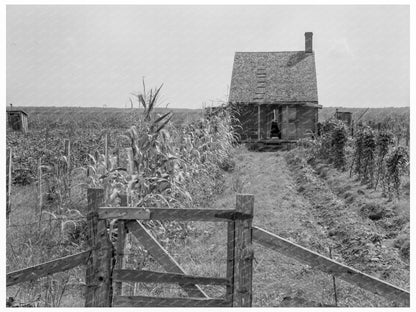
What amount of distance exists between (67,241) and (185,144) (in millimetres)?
3554

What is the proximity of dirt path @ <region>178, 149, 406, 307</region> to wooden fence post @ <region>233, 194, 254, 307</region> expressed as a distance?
2.34 feet

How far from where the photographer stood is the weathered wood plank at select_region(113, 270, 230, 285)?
389cm

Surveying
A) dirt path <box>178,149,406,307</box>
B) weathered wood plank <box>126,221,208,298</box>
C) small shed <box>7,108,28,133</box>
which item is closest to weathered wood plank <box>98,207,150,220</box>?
weathered wood plank <box>126,221,208,298</box>

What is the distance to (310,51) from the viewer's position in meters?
27.0

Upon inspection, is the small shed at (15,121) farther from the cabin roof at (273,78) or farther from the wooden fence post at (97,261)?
the wooden fence post at (97,261)

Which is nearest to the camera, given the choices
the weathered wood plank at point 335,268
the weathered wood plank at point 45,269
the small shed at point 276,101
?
the weathered wood plank at point 335,268

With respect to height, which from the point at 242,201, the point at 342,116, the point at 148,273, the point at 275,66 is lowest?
the point at 148,273

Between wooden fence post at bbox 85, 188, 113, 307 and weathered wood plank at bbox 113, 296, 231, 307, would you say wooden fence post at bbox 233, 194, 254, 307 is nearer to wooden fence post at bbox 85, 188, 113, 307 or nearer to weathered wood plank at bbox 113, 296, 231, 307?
weathered wood plank at bbox 113, 296, 231, 307

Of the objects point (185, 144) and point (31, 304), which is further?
point (185, 144)

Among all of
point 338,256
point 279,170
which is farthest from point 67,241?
point 279,170

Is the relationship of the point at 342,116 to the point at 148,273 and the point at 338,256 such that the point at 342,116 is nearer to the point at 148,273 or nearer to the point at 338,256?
the point at 338,256

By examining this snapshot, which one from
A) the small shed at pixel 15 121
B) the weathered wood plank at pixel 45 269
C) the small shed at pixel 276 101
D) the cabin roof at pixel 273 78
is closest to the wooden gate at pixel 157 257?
the weathered wood plank at pixel 45 269

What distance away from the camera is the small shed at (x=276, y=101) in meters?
23.6

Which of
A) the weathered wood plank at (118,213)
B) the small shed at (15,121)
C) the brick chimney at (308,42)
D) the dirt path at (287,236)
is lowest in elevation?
the dirt path at (287,236)
